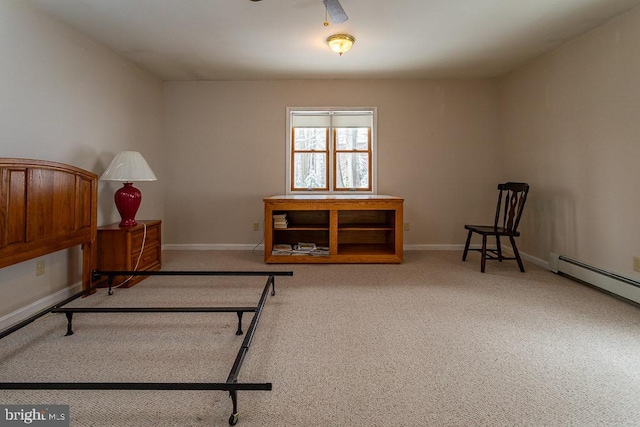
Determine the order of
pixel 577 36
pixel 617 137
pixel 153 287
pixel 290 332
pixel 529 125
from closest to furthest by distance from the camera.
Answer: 1. pixel 290 332
2. pixel 617 137
3. pixel 153 287
4. pixel 577 36
5. pixel 529 125

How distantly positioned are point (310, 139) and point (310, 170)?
0.46 metres

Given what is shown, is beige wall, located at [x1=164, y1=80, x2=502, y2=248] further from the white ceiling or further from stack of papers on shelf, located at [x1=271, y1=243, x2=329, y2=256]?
stack of papers on shelf, located at [x1=271, y1=243, x2=329, y2=256]

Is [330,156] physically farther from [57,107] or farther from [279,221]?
[57,107]

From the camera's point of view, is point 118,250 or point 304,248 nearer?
point 118,250

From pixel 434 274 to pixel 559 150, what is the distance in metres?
1.92

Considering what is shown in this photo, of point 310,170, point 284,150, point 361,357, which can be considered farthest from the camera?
point 310,170

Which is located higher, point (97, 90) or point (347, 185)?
point (97, 90)

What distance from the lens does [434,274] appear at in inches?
127

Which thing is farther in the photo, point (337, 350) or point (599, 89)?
point (599, 89)

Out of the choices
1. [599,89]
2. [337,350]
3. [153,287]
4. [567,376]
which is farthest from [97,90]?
[599,89]

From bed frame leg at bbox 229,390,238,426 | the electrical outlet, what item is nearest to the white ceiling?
the electrical outlet

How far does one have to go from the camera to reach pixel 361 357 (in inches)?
65.9

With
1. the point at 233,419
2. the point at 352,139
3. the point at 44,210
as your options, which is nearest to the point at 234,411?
the point at 233,419

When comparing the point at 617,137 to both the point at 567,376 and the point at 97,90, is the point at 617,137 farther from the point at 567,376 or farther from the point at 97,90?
the point at 97,90
